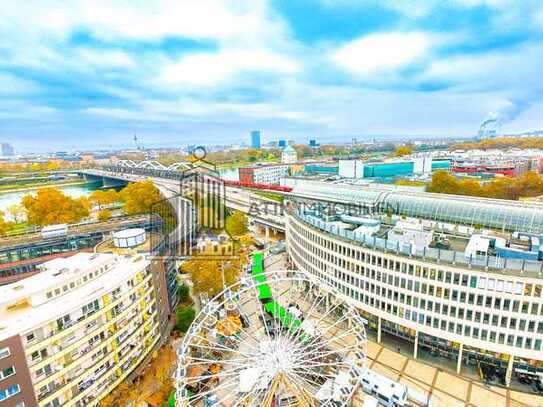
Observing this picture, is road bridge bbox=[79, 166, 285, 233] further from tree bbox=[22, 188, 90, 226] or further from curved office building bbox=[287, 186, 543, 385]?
curved office building bbox=[287, 186, 543, 385]

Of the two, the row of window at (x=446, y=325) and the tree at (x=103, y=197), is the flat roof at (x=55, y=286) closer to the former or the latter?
the row of window at (x=446, y=325)

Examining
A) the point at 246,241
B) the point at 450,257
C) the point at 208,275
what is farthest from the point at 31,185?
the point at 450,257

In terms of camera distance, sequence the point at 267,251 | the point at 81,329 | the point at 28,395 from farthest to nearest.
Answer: the point at 267,251 → the point at 81,329 → the point at 28,395

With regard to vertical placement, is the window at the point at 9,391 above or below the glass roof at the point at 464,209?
below

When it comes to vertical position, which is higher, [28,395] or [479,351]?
[28,395]

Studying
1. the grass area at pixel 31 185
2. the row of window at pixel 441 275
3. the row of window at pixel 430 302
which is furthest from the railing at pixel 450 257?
the grass area at pixel 31 185

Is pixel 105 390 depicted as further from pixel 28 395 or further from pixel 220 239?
pixel 220 239

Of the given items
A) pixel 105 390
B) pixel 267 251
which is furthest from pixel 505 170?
pixel 105 390
